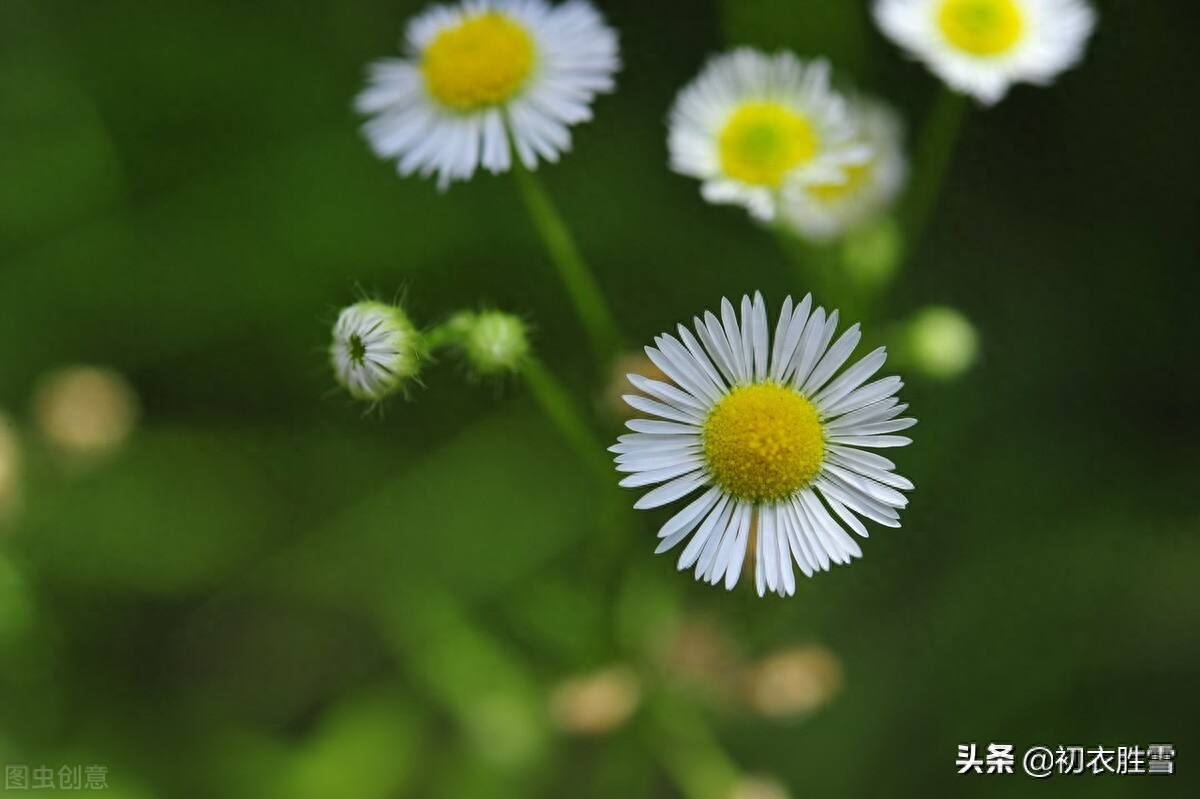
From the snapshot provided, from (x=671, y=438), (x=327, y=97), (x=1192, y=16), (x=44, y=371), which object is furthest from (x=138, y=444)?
(x=1192, y=16)

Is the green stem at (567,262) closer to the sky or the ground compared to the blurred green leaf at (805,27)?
closer to the ground

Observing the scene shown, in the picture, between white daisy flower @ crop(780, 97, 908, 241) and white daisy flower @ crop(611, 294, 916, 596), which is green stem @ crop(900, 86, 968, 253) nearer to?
white daisy flower @ crop(780, 97, 908, 241)

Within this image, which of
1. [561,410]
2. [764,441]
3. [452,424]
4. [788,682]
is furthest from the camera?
[452,424]

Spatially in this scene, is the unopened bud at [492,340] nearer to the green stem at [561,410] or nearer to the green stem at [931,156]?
the green stem at [561,410]

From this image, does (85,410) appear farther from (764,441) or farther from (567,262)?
(764,441)

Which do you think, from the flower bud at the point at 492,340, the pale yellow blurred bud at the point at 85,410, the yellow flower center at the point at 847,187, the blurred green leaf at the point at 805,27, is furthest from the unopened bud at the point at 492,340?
the pale yellow blurred bud at the point at 85,410

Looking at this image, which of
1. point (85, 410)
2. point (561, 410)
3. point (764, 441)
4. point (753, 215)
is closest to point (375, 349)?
point (561, 410)

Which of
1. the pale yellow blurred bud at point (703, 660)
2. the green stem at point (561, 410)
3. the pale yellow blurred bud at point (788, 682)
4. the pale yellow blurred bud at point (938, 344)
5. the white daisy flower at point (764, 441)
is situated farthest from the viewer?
the pale yellow blurred bud at point (703, 660)
